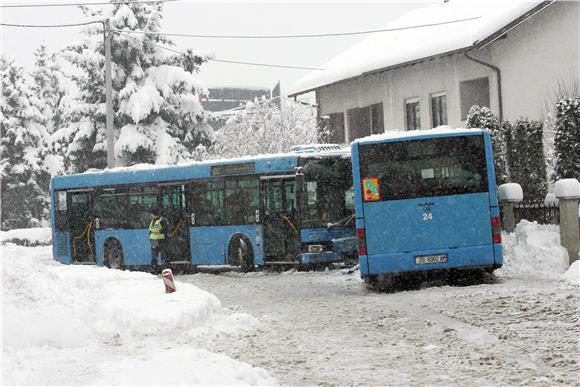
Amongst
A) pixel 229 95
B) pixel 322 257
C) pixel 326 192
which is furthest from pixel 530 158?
pixel 229 95

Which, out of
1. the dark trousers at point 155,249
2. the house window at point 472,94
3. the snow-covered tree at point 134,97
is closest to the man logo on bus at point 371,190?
the dark trousers at point 155,249

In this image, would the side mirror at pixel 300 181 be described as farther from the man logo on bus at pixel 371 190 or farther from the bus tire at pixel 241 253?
the man logo on bus at pixel 371 190

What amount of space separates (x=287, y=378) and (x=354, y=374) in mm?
635

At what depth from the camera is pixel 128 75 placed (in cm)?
4022

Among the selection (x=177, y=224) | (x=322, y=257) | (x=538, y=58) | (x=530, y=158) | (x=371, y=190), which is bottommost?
(x=322, y=257)

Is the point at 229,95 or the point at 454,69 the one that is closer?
the point at 454,69

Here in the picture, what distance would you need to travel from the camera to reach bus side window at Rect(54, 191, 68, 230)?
1074 inches

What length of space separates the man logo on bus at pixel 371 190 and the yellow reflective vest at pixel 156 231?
8606 millimetres

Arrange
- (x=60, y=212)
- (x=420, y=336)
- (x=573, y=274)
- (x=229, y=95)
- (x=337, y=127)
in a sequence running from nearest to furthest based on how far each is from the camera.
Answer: (x=420, y=336) → (x=573, y=274) → (x=60, y=212) → (x=337, y=127) → (x=229, y=95)

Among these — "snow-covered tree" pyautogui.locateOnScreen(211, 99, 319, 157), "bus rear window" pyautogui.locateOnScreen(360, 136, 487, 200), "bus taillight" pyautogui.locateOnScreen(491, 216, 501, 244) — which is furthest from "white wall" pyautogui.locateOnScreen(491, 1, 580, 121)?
"snow-covered tree" pyautogui.locateOnScreen(211, 99, 319, 157)

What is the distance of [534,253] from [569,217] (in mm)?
1000

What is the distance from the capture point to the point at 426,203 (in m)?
15.5

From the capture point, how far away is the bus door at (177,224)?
23500 millimetres

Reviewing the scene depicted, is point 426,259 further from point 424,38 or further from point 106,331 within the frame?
point 424,38
